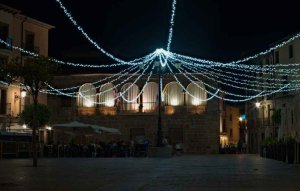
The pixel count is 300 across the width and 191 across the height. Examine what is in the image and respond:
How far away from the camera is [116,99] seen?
57250 mm

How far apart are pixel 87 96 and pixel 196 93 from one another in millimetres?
10501

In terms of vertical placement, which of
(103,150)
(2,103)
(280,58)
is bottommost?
(103,150)

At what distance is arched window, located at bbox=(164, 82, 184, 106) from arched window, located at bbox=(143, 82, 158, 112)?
1.05 m

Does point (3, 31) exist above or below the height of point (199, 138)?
above

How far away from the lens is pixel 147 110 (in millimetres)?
56969

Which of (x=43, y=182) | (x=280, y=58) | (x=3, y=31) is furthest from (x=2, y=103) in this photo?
(x=43, y=182)

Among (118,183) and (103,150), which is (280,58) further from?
(118,183)

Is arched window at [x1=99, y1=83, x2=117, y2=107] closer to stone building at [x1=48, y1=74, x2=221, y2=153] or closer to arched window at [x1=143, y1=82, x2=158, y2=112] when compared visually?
stone building at [x1=48, y1=74, x2=221, y2=153]

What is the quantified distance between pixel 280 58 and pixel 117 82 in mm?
16049

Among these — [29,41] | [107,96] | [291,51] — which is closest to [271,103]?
[291,51]

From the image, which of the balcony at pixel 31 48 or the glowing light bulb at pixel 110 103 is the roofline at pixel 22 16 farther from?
the glowing light bulb at pixel 110 103

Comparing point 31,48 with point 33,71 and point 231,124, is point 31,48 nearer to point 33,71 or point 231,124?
point 33,71

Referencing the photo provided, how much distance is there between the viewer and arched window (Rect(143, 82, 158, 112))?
56.9 meters

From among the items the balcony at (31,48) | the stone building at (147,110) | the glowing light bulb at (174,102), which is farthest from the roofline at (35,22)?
the glowing light bulb at (174,102)
